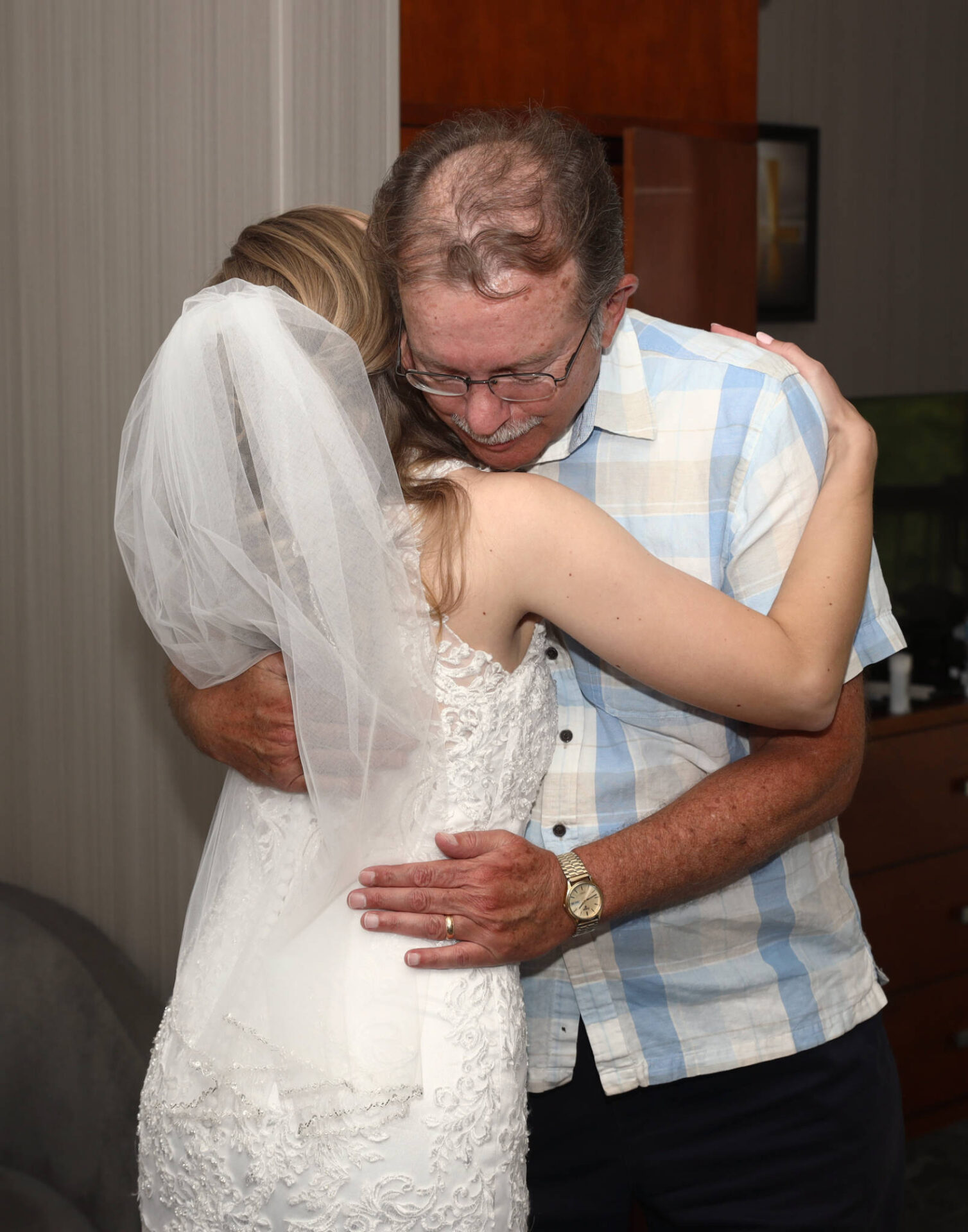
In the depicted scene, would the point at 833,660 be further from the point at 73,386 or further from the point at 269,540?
the point at 73,386

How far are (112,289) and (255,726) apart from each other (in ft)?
4.41

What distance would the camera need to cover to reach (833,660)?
134cm

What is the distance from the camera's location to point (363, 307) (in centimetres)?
135

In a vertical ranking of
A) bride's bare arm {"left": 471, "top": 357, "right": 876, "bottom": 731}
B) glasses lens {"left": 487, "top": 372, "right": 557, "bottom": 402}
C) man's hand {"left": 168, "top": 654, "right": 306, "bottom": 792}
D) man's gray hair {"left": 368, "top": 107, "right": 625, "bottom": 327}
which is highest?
man's gray hair {"left": 368, "top": 107, "right": 625, "bottom": 327}

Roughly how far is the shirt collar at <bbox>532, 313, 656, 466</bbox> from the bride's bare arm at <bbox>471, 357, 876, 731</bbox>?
0.27m

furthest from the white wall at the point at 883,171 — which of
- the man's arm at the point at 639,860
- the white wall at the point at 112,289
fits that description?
the man's arm at the point at 639,860

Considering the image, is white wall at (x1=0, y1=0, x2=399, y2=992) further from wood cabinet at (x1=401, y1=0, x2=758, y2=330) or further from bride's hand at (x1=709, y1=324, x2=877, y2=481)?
bride's hand at (x1=709, y1=324, x2=877, y2=481)

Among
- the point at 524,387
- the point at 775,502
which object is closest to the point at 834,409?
the point at 775,502

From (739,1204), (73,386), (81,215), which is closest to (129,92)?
(81,215)

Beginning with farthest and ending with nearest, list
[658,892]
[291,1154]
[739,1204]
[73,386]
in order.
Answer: [73,386] < [739,1204] < [658,892] < [291,1154]

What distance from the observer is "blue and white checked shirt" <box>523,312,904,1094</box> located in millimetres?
1487

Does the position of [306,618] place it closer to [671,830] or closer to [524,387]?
[524,387]

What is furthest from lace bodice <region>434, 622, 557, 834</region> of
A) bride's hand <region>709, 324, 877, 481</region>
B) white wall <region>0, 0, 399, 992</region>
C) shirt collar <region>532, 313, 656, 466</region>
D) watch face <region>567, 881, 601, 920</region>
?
white wall <region>0, 0, 399, 992</region>

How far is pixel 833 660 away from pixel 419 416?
538mm
